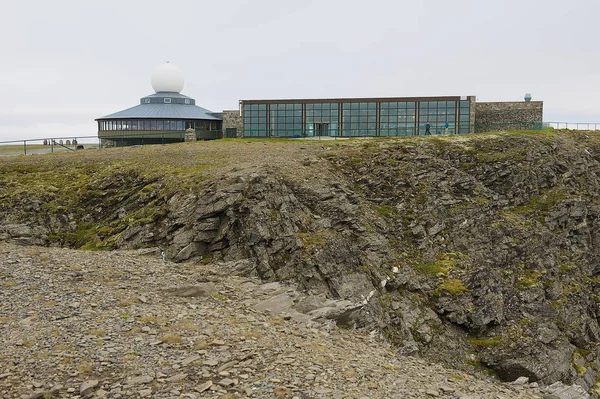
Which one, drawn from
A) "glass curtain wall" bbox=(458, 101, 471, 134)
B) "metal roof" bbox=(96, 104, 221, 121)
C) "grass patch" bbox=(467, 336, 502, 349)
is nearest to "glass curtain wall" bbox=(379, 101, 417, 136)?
"glass curtain wall" bbox=(458, 101, 471, 134)

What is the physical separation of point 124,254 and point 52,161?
2140cm

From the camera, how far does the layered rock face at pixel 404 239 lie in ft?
98.0

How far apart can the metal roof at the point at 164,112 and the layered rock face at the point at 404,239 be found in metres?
34.9

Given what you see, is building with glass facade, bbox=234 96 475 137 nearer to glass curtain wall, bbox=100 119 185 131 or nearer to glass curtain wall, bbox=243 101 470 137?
glass curtain wall, bbox=243 101 470 137

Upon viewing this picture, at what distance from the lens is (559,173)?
175ft

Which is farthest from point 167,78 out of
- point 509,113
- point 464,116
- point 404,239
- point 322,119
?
point 404,239

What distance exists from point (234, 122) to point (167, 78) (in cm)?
1662

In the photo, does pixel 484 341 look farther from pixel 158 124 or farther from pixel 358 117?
pixel 158 124

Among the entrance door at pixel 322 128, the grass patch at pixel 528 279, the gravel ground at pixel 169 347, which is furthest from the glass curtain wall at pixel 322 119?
the gravel ground at pixel 169 347

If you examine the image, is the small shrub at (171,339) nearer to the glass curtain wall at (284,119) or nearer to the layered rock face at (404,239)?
the layered rock face at (404,239)

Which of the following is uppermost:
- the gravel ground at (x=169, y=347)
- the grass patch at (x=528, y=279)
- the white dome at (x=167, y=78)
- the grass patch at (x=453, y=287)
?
the white dome at (x=167, y=78)

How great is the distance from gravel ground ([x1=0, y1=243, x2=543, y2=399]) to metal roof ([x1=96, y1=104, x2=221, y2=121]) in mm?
54993

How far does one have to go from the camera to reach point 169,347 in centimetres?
1648

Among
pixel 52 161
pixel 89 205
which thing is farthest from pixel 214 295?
pixel 52 161
